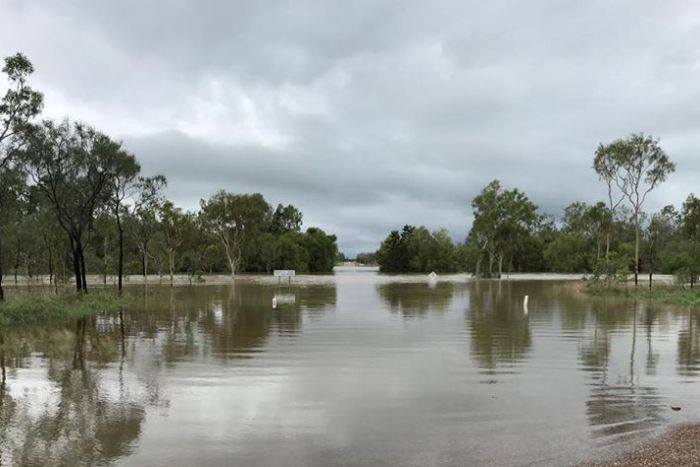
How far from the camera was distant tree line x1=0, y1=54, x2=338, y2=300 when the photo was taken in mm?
33094

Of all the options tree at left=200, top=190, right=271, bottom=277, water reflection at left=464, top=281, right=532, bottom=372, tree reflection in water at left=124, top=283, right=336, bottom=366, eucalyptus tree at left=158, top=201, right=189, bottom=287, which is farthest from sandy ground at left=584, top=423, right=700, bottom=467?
tree at left=200, top=190, right=271, bottom=277

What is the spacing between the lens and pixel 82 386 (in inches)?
471

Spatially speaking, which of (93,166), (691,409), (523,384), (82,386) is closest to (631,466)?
(691,409)

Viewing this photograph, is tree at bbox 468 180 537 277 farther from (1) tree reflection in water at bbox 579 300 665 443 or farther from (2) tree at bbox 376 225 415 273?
(1) tree reflection in water at bbox 579 300 665 443

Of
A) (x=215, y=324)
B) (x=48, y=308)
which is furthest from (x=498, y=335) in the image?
(x=48, y=308)

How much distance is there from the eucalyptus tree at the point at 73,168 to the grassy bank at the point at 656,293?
35.8 metres

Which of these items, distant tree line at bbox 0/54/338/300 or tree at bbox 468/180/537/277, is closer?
distant tree line at bbox 0/54/338/300

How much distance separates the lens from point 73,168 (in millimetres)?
36500

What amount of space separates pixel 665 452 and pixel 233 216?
273 feet

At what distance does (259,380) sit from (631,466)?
7.95m

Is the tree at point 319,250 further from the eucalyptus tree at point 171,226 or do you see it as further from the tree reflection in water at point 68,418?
the tree reflection in water at point 68,418

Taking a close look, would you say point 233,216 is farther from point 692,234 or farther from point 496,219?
point 692,234

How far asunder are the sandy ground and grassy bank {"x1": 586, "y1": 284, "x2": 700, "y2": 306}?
28882 mm

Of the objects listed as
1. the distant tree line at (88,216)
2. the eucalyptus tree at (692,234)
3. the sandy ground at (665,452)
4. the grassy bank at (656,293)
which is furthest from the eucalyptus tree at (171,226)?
the sandy ground at (665,452)
